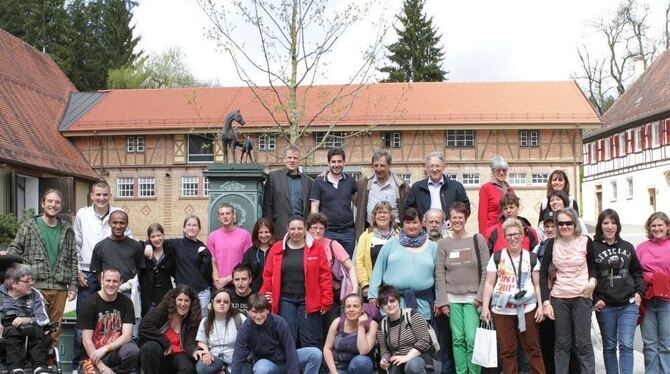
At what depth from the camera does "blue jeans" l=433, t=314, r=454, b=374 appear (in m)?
7.24

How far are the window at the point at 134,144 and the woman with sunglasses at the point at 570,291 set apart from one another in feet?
102

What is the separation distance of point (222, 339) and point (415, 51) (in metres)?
39.6

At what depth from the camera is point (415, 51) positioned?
4522 centimetres

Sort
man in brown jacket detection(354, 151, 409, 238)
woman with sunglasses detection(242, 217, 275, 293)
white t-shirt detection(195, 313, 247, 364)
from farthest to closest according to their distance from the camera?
man in brown jacket detection(354, 151, 409, 238)
woman with sunglasses detection(242, 217, 275, 293)
white t-shirt detection(195, 313, 247, 364)

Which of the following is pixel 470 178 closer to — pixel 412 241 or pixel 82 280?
pixel 412 241

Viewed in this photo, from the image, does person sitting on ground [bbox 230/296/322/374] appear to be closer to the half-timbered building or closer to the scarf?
the scarf

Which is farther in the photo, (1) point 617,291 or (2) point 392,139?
(2) point 392,139

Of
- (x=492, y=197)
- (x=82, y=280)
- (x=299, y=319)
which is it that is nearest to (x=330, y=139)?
(x=492, y=197)

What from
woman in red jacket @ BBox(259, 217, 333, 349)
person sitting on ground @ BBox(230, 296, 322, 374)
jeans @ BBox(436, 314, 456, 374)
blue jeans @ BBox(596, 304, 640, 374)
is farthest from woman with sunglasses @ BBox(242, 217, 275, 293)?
blue jeans @ BBox(596, 304, 640, 374)

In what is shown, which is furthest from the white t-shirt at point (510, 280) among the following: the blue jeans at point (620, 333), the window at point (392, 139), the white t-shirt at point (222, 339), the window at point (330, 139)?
the window at point (392, 139)

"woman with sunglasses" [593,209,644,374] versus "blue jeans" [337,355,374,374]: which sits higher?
"woman with sunglasses" [593,209,644,374]

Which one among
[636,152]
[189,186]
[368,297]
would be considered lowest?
[368,297]

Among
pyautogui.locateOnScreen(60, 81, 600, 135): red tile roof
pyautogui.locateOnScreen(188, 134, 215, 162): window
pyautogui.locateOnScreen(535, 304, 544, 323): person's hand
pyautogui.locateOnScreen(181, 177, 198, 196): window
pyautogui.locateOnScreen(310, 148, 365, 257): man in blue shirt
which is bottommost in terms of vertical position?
pyautogui.locateOnScreen(535, 304, 544, 323): person's hand

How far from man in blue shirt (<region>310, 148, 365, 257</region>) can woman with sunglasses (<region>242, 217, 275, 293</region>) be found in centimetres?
59
